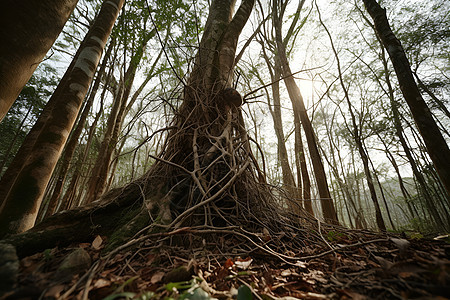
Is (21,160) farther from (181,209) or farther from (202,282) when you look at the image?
(202,282)

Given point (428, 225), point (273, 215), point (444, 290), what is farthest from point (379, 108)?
point (444, 290)

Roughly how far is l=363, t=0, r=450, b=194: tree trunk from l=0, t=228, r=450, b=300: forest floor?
1846 mm

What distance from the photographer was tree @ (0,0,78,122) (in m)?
1.01

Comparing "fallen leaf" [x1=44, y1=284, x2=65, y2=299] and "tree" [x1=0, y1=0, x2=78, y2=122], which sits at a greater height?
"tree" [x1=0, y1=0, x2=78, y2=122]

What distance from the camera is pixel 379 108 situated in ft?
29.9

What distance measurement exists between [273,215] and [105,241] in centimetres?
149

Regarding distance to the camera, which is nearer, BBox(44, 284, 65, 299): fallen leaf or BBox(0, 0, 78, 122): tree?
BBox(44, 284, 65, 299): fallen leaf

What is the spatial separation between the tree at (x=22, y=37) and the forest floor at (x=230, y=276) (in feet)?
3.70

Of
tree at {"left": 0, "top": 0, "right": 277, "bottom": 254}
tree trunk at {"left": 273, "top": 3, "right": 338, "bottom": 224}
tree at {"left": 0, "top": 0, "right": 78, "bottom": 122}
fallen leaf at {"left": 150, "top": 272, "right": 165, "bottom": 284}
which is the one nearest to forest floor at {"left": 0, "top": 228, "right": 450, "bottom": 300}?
fallen leaf at {"left": 150, "top": 272, "right": 165, "bottom": 284}

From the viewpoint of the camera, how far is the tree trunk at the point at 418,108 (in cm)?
217

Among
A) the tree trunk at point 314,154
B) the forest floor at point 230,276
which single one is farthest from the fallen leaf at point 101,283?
the tree trunk at point 314,154

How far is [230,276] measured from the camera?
0.83 m

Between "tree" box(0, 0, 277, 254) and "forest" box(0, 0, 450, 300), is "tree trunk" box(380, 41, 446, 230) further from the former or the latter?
"tree" box(0, 0, 277, 254)

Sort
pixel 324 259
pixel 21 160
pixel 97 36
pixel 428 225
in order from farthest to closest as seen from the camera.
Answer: pixel 428 225, pixel 21 160, pixel 97 36, pixel 324 259
